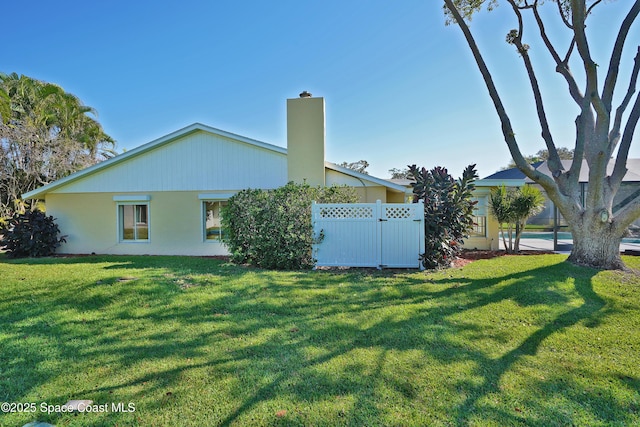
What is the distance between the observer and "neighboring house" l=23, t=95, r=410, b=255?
1151cm

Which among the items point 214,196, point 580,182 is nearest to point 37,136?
point 214,196

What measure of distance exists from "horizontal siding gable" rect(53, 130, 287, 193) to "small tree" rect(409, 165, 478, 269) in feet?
16.7

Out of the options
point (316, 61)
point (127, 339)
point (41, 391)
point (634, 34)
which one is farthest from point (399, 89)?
point (41, 391)

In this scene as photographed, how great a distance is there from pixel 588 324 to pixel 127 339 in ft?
20.0

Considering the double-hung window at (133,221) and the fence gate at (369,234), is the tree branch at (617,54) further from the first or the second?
the double-hung window at (133,221)

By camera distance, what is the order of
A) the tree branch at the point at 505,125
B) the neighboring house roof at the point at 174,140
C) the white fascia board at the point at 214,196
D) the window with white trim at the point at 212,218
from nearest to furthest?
the tree branch at the point at 505,125 < the neighboring house roof at the point at 174,140 < the white fascia board at the point at 214,196 < the window with white trim at the point at 212,218

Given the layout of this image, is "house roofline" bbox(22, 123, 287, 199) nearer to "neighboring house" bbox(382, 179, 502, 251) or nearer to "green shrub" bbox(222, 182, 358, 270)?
"green shrub" bbox(222, 182, 358, 270)

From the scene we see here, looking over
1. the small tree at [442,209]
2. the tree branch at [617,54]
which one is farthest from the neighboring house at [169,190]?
the tree branch at [617,54]

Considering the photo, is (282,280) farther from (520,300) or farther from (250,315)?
(520,300)

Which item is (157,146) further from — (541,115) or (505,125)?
(541,115)

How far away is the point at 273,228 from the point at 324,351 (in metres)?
4.83

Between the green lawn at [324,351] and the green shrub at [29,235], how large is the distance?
631cm

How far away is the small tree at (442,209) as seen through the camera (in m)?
8.09

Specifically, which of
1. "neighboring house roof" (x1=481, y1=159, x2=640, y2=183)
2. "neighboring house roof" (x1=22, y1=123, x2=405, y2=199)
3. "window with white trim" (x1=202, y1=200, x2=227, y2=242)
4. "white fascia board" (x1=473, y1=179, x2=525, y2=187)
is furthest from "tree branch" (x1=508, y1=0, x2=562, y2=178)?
"window with white trim" (x1=202, y1=200, x2=227, y2=242)
